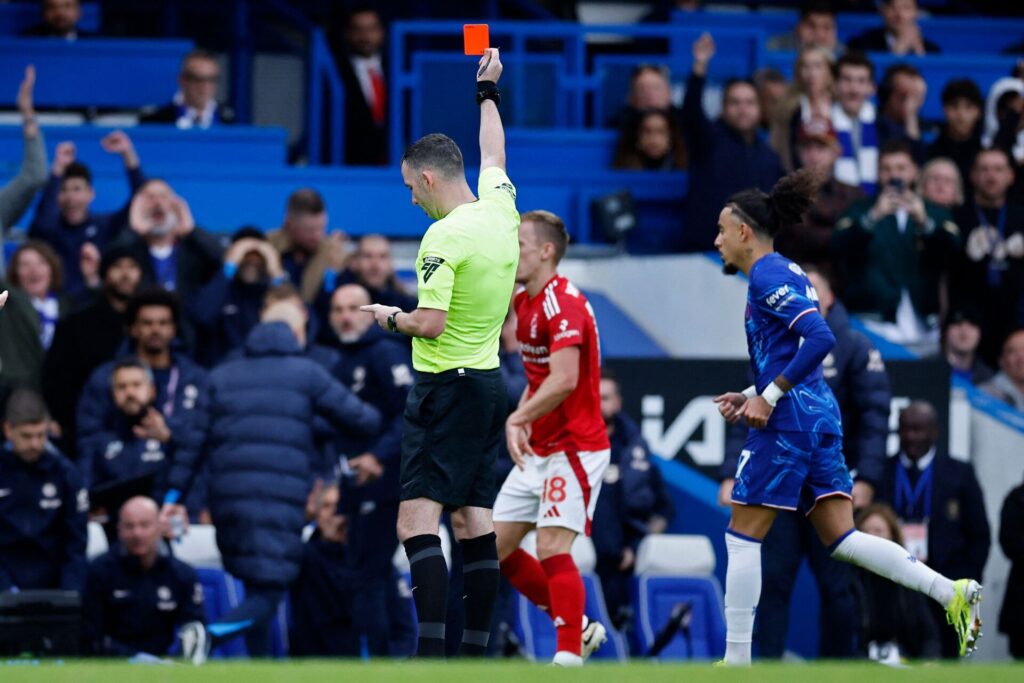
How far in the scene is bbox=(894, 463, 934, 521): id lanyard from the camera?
41.2 ft

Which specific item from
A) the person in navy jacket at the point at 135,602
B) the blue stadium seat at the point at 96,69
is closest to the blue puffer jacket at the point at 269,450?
the person in navy jacket at the point at 135,602

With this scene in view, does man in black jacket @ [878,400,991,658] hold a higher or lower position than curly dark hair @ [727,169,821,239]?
lower

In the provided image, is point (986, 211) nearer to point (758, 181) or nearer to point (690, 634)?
point (758, 181)

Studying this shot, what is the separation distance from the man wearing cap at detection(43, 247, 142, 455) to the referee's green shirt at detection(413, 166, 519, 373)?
4.96 meters

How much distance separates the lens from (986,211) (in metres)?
15.0

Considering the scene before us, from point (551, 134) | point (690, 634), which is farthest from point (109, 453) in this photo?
point (551, 134)

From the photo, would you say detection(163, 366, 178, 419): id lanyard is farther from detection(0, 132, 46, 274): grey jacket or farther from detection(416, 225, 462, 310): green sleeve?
detection(416, 225, 462, 310): green sleeve

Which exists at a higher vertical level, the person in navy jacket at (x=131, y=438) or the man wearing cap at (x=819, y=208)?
the man wearing cap at (x=819, y=208)

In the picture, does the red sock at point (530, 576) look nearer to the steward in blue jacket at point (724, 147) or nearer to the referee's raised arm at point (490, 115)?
the referee's raised arm at point (490, 115)

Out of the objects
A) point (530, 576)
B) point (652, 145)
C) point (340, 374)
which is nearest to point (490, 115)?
point (530, 576)

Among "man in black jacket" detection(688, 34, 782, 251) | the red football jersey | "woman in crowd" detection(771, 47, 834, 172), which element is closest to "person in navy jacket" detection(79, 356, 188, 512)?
the red football jersey

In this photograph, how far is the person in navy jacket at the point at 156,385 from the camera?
39.4ft

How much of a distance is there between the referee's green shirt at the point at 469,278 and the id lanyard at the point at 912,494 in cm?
501

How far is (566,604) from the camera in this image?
8.95 m
